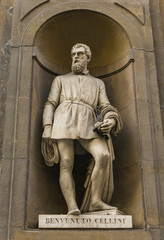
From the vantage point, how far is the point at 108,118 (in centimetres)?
642

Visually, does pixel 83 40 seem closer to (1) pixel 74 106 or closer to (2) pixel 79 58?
(2) pixel 79 58

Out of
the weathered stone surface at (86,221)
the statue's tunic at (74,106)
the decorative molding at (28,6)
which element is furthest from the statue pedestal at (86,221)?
the decorative molding at (28,6)

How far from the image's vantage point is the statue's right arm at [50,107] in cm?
634

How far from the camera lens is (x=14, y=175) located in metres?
6.02

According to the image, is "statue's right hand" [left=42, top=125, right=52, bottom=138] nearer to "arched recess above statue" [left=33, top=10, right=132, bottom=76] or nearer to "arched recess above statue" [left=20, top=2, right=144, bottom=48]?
"arched recess above statue" [left=33, top=10, right=132, bottom=76]

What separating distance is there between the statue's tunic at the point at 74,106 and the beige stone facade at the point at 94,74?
1.20ft

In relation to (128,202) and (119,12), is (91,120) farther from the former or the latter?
(119,12)

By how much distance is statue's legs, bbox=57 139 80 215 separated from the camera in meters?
6.00

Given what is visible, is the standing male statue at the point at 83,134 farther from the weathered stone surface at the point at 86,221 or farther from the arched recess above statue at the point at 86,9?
the arched recess above statue at the point at 86,9

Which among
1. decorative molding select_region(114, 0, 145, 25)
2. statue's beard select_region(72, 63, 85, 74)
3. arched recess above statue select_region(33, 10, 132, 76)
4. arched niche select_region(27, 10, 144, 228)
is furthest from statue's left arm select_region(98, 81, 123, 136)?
decorative molding select_region(114, 0, 145, 25)

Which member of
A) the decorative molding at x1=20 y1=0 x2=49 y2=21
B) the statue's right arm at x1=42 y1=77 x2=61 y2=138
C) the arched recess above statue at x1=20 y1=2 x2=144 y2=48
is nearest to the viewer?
the statue's right arm at x1=42 y1=77 x2=61 y2=138

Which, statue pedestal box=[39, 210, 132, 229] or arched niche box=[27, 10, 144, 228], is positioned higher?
arched niche box=[27, 10, 144, 228]

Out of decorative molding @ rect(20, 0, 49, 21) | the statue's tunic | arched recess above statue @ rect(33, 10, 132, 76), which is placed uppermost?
decorative molding @ rect(20, 0, 49, 21)

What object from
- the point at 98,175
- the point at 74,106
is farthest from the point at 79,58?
the point at 98,175
